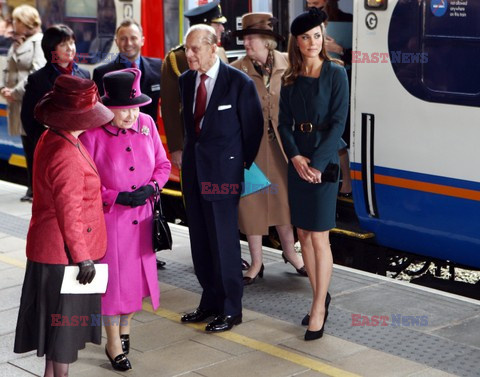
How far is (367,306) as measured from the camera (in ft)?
21.6

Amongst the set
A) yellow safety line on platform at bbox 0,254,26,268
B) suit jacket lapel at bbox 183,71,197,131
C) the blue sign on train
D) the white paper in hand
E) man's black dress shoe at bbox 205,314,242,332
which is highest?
the blue sign on train

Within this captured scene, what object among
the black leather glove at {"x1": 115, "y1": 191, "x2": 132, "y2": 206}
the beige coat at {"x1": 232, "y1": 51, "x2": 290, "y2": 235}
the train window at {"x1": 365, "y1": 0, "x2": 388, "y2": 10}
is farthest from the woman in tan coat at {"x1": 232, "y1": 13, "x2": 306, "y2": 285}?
the black leather glove at {"x1": 115, "y1": 191, "x2": 132, "y2": 206}

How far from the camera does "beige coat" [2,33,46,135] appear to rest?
1019cm

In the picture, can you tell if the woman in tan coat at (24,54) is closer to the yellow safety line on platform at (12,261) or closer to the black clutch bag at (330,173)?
the yellow safety line on platform at (12,261)

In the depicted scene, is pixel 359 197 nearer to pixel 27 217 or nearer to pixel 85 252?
pixel 85 252

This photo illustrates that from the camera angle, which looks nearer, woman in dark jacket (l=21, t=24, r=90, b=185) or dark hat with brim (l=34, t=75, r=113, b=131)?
dark hat with brim (l=34, t=75, r=113, b=131)

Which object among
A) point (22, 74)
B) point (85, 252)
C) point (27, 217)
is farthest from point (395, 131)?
point (22, 74)

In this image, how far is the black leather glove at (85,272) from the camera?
4.79 metres

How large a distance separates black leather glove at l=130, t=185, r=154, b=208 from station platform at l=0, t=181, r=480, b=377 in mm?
941

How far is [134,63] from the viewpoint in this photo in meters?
7.42

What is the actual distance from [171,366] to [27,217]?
14.2ft

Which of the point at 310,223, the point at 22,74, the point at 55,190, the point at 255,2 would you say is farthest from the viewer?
the point at 22,74

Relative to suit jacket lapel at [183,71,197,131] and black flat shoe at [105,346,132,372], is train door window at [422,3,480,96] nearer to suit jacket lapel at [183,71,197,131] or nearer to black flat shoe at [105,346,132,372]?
suit jacket lapel at [183,71,197,131]

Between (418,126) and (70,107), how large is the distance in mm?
2869
